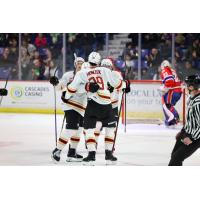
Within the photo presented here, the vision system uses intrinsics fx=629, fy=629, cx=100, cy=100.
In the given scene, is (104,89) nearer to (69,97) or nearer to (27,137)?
(69,97)

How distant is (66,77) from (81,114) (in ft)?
1.10

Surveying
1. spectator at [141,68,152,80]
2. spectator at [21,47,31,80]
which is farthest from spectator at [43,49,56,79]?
spectator at [141,68,152,80]

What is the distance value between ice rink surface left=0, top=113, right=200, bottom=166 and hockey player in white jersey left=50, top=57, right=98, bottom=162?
6cm

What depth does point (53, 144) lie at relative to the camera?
5438mm

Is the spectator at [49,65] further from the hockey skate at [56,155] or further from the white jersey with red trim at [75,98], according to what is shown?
the hockey skate at [56,155]

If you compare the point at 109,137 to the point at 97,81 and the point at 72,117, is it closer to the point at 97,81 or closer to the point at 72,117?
the point at 72,117

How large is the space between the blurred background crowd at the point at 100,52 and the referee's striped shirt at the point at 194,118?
1.10 metres

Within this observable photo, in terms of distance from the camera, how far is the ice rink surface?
205 inches

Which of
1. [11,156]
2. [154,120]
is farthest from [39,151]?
[154,120]

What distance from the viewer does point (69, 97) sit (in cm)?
513

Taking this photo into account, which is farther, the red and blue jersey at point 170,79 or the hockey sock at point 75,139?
the red and blue jersey at point 170,79

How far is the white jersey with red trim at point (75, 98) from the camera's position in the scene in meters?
5.08

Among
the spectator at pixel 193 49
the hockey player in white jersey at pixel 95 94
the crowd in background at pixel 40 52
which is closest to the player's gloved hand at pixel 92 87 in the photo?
the hockey player in white jersey at pixel 95 94

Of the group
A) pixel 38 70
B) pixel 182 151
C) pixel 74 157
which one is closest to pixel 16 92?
pixel 38 70
